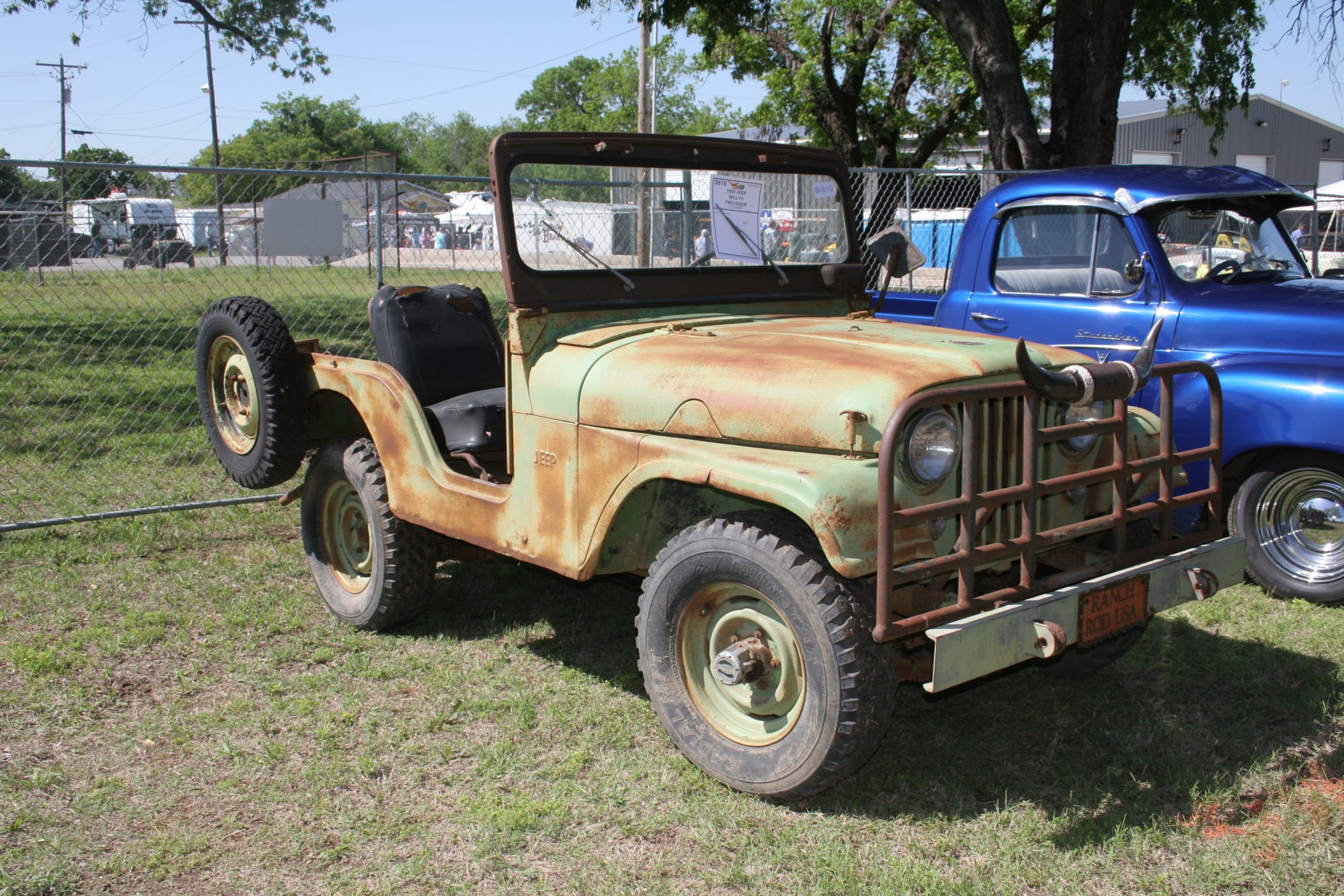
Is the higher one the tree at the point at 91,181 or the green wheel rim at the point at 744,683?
the tree at the point at 91,181

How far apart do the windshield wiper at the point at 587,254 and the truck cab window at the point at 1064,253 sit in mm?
2581

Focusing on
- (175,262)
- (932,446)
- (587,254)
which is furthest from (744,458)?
(175,262)

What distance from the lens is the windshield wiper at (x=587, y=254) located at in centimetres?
388

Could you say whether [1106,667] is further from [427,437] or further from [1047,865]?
[427,437]

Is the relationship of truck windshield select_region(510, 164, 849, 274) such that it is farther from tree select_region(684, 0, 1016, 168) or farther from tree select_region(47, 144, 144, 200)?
tree select_region(684, 0, 1016, 168)

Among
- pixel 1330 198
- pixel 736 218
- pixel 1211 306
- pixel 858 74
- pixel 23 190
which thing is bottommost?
pixel 1211 306

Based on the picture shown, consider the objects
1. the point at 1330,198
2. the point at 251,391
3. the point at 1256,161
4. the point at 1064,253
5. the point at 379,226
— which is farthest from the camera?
the point at 1256,161

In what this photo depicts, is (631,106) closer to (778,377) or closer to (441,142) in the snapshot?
(441,142)

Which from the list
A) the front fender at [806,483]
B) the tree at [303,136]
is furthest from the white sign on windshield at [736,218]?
the tree at [303,136]

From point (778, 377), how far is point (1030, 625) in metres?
0.95

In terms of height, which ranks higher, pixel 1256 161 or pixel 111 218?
pixel 1256 161

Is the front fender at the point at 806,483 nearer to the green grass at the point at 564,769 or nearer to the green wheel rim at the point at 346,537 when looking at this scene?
the green grass at the point at 564,769

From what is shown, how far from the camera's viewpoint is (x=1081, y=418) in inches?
131

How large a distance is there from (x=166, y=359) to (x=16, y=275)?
12.7 feet
